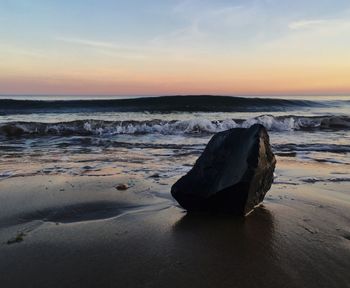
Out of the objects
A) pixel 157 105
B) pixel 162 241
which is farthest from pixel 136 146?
pixel 157 105

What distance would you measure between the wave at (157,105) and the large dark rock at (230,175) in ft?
62.6

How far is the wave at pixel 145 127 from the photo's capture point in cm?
1345

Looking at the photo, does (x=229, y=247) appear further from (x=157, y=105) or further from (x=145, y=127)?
(x=157, y=105)

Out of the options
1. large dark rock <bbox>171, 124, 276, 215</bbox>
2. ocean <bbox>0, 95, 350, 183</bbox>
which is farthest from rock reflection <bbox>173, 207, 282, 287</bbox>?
ocean <bbox>0, 95, 350, 183</bbox>

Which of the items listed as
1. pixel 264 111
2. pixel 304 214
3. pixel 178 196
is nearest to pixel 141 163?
pixel 178 196

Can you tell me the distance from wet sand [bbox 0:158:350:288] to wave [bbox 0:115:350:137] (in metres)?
8.96

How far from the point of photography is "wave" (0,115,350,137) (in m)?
13.5

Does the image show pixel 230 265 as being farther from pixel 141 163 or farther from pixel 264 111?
pixel 264 111

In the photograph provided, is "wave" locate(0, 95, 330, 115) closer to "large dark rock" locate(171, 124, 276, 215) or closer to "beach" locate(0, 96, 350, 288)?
"beach" locate(0, 96, 350, 288)

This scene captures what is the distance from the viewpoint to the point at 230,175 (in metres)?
3.65

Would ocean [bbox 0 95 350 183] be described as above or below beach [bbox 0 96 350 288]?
below

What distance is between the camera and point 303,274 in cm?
252

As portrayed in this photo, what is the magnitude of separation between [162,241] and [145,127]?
11.4m

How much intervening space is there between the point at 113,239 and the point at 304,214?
166 centimetres
